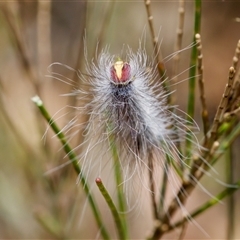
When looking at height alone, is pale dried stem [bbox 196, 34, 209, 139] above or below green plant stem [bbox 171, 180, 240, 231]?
above

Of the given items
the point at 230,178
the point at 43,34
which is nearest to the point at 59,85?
the point at 43,34

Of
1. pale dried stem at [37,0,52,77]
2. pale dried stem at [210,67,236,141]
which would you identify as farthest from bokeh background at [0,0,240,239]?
pale dried stem at [210,67,236,141]

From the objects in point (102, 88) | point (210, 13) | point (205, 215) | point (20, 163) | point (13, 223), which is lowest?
point (205, 215)

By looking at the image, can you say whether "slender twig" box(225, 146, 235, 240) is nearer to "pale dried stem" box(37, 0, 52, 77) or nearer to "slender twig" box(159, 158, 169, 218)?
"slender twig" box(159, 158, 169, 218)

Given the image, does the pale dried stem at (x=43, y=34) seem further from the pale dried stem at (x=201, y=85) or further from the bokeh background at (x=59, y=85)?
the pale dried stem at (x=201, y=85)

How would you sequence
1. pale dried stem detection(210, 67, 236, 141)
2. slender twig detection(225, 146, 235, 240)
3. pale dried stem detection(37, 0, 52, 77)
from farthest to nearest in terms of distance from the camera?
1. pale dried stem detection(37, 0, 52, 77)
2. slender twig detection(225, 146, 235, 240)
3. pale dried stem detection(210, 67, 236, 141)

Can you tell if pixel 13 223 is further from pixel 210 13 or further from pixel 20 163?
pixel 210 13

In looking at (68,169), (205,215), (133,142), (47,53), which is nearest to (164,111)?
(133,142)

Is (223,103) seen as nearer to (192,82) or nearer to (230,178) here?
(192,82)
